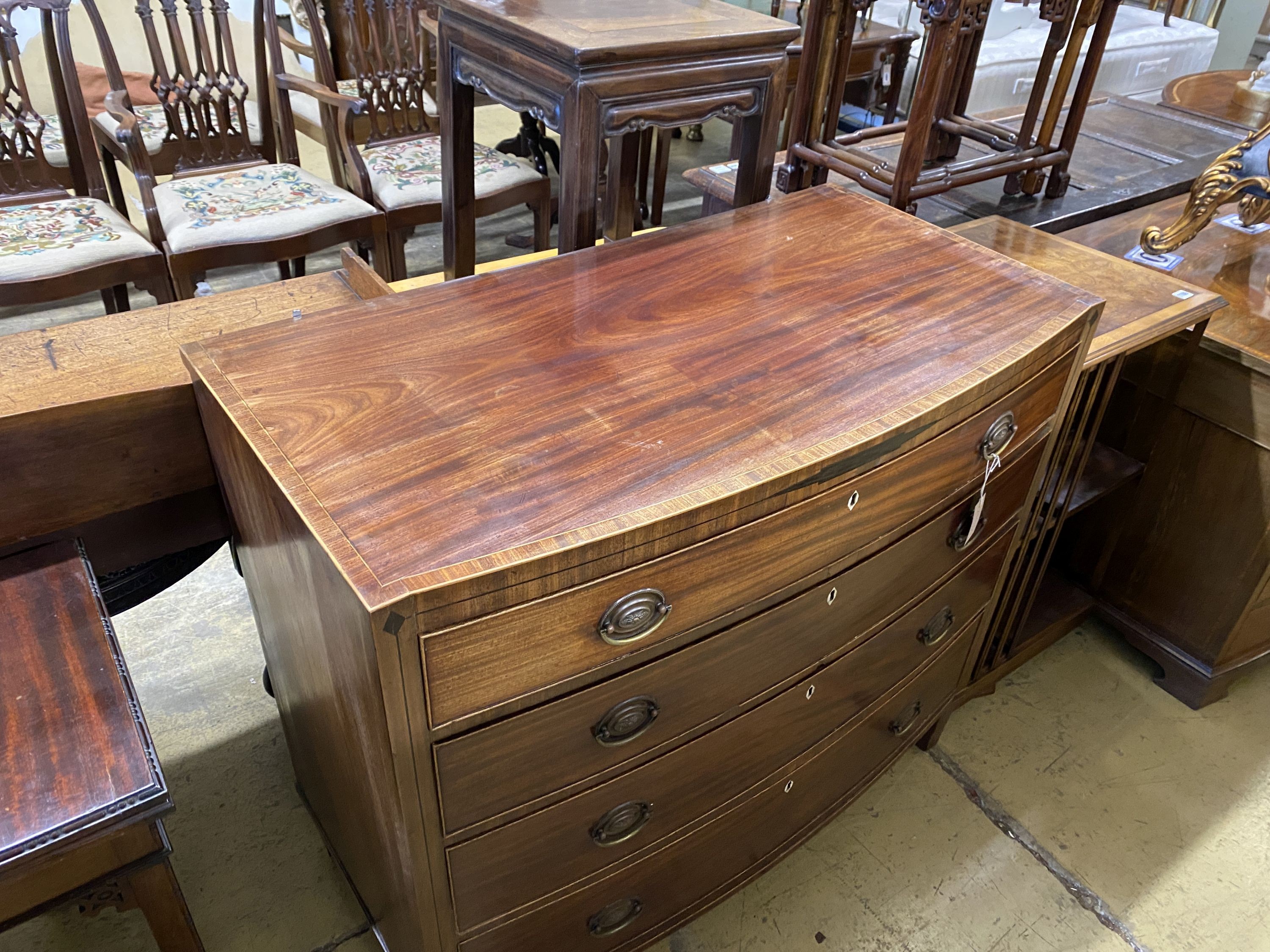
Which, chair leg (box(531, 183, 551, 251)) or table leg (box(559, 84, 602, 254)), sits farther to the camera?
chair leg (box(531, 183, 551, 251))

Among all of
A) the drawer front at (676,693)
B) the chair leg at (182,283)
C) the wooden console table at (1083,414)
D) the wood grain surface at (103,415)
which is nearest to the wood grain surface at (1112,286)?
the wooden console table at (1083,414)

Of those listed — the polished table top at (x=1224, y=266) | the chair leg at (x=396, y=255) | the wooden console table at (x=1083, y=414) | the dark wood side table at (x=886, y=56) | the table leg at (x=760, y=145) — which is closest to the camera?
the table leg at (x=760, y=145)

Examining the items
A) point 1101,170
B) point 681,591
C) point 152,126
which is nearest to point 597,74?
point 681,591

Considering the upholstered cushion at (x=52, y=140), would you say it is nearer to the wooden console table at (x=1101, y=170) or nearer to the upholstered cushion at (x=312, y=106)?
the upholstered cushion at (x=312, y=106)

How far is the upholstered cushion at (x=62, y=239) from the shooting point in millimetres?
2064

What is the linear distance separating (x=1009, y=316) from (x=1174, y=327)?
20.0 inches

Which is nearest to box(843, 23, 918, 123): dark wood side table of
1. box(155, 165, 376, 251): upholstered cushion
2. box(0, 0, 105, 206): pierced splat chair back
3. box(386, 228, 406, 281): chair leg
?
box(386, 228, 406, 281): chair leg

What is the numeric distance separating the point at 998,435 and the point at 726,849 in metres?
0.68

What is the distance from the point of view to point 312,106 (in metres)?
3.05

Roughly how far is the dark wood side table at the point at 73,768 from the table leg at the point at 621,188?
0.95 m

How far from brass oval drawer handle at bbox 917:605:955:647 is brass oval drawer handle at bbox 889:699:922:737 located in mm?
145

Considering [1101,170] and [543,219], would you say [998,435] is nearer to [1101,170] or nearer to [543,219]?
[1101,170]

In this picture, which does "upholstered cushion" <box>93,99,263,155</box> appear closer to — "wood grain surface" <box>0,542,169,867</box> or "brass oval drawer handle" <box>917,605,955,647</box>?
"wood grain surface" <box>0,542,169,867</box>

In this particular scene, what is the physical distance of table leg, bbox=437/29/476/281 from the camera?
1328mm
